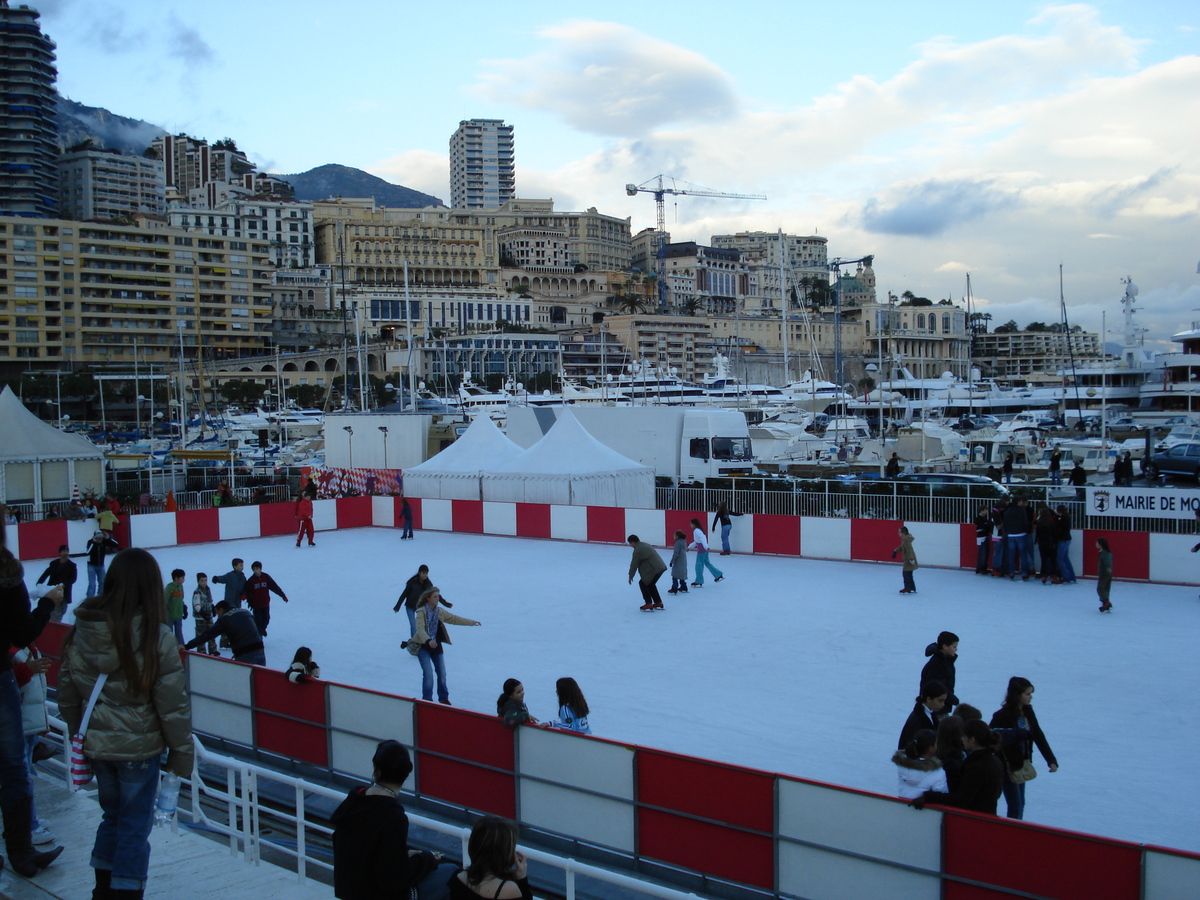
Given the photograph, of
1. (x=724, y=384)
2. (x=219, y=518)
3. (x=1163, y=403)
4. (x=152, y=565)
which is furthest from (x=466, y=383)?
(x=152, y=565)

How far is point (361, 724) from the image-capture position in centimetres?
735

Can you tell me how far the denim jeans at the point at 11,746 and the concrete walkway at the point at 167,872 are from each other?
1.55 ft

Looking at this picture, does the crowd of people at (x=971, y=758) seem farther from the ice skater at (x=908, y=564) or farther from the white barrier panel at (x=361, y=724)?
the ice skater at (x=908, y=564)

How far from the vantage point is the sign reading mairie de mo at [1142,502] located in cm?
1622

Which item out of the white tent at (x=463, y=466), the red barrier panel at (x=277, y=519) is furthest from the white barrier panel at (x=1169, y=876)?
the red barrier panel at (x=277, y=519)

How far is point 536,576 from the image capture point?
57.0ft

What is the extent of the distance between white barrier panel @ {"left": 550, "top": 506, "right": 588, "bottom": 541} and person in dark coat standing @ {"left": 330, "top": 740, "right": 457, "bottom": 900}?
18.1 meters

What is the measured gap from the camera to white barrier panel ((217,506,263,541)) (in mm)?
22864

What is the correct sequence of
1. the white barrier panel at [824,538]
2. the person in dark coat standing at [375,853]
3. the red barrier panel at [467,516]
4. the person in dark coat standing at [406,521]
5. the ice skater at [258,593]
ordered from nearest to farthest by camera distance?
the person in dark coat standing at [375,853], the ice skater at [258,593], the white barrier panel at [824,538], the person in dark coat standing at [406,521], the red barrier panel at [467,516]

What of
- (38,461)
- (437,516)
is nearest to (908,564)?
(437,516)

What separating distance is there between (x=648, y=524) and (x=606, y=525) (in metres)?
1.26

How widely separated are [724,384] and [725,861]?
7323cm

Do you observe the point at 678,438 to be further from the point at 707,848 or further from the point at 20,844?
the point at 20,844

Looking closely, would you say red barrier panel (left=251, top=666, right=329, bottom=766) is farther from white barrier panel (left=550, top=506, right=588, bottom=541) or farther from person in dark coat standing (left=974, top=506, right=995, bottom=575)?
white barrier panel (left=550, top=506, right=588, bottom=541)
